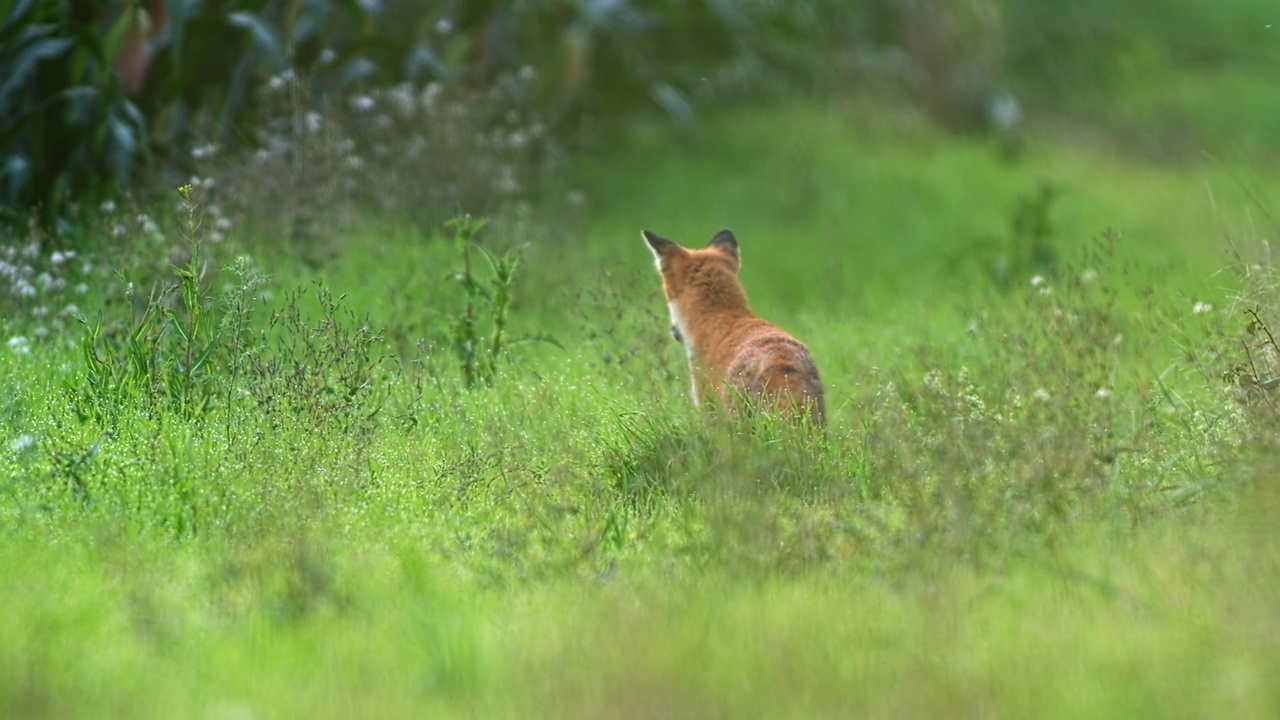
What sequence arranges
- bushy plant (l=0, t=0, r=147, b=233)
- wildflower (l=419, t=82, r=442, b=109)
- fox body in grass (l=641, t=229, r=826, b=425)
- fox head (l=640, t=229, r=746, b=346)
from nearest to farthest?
fox body in grass (l=641, t=229, r=826, b=425), fox head (l=640, t=229, r=746, b=346), bushy plant (l=0, t=0, r=147, b=233), wildflower (l=419, t=82, r=442, b=109)

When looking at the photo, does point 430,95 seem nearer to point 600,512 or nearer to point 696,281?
point 696,281

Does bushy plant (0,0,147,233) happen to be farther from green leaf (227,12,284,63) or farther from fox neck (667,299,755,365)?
fox neck (667,299,755,365)

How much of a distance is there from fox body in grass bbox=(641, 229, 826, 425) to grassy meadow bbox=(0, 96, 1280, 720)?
7.4 inches

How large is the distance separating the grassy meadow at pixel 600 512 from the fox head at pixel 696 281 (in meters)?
0.29

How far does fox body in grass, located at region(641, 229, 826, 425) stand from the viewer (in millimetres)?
5656

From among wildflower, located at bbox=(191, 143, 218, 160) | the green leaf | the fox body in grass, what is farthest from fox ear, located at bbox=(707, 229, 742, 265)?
the green leaf

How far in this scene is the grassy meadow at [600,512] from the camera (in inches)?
139

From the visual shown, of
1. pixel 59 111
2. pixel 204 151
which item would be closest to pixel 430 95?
pixel 204 151

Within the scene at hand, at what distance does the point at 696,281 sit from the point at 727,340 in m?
0.50

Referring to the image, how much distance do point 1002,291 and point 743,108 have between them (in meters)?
4.82

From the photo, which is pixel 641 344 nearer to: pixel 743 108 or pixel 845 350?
pixel 845 350

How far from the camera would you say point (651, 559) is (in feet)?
14.8

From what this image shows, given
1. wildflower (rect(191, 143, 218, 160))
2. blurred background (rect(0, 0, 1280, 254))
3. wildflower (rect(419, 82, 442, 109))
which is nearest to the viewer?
wildflower (rect(191, 143, 218, 160))

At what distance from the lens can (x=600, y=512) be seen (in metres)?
4.94
